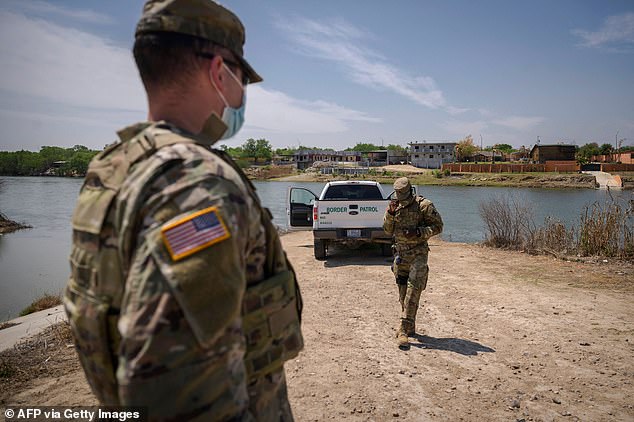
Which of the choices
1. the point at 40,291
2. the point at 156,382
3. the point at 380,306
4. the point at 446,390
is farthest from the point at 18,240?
the point at 156,382

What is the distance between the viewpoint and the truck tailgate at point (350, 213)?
9227mm

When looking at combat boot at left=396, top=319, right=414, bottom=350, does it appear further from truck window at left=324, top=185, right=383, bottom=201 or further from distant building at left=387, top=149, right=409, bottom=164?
distant building at left=387, top=149, right=409, bottom=164

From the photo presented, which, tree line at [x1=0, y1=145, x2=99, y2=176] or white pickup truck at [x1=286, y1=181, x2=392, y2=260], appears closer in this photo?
white pickup truck at [x1=286, y1=181, x2=392, y2=260]

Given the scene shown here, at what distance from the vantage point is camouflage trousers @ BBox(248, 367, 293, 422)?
4.31 ft

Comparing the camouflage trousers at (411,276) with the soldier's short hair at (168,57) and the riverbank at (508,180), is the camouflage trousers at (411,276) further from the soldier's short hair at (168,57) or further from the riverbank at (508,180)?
the riverbank at (508,180)

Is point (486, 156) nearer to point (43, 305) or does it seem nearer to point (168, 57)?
point (43, 305)

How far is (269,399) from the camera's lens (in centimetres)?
137

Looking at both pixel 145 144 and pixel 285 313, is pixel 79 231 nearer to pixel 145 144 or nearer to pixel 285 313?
pixel 145 144

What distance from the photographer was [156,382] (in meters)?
0.97

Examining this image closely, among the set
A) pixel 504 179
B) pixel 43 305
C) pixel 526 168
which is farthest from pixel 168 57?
pixel 526 168

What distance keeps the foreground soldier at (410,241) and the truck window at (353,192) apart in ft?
16.0

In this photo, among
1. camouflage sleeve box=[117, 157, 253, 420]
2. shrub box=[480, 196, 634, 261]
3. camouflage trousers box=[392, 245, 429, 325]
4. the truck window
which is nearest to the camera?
camouflage sleeve box=[117, 157, 253, 420]

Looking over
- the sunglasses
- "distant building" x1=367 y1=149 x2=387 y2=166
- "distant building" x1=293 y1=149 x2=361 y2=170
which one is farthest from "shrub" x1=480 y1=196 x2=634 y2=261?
"distant building" x1=367 y1=149 x2=387 y2=166

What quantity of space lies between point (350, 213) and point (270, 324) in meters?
7.96
